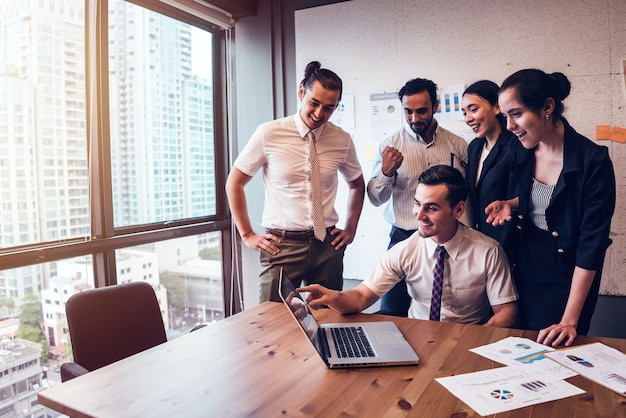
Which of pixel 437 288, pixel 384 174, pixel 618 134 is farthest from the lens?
pixel 618 134

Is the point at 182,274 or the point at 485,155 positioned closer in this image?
the point at 485,155

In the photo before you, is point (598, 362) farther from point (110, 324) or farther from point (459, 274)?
point (110, 324)

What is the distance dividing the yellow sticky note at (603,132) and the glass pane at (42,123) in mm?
2852

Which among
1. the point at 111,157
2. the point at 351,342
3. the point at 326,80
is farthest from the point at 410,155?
the point at 111,157

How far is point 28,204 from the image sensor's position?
2469mm

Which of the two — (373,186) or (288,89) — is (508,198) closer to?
(373,186)

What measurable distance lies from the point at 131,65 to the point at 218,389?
2415 mm

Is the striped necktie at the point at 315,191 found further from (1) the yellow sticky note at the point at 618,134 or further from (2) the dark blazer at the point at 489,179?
(1) the yellow sticky note at the point at 618,134

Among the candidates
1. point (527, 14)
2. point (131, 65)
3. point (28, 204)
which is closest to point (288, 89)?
point (131, 65)

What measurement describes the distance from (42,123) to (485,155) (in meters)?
2.21

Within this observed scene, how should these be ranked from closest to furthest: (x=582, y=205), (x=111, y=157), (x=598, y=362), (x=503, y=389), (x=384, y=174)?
(x=503, y=389), (x=598, y=362), (x=582, y=205), (x=384, y=174), (x=111, y=157)

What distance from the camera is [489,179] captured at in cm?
225

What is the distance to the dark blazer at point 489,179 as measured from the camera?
7.22 feet

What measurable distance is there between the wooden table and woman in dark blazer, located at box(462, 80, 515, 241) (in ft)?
2.61
